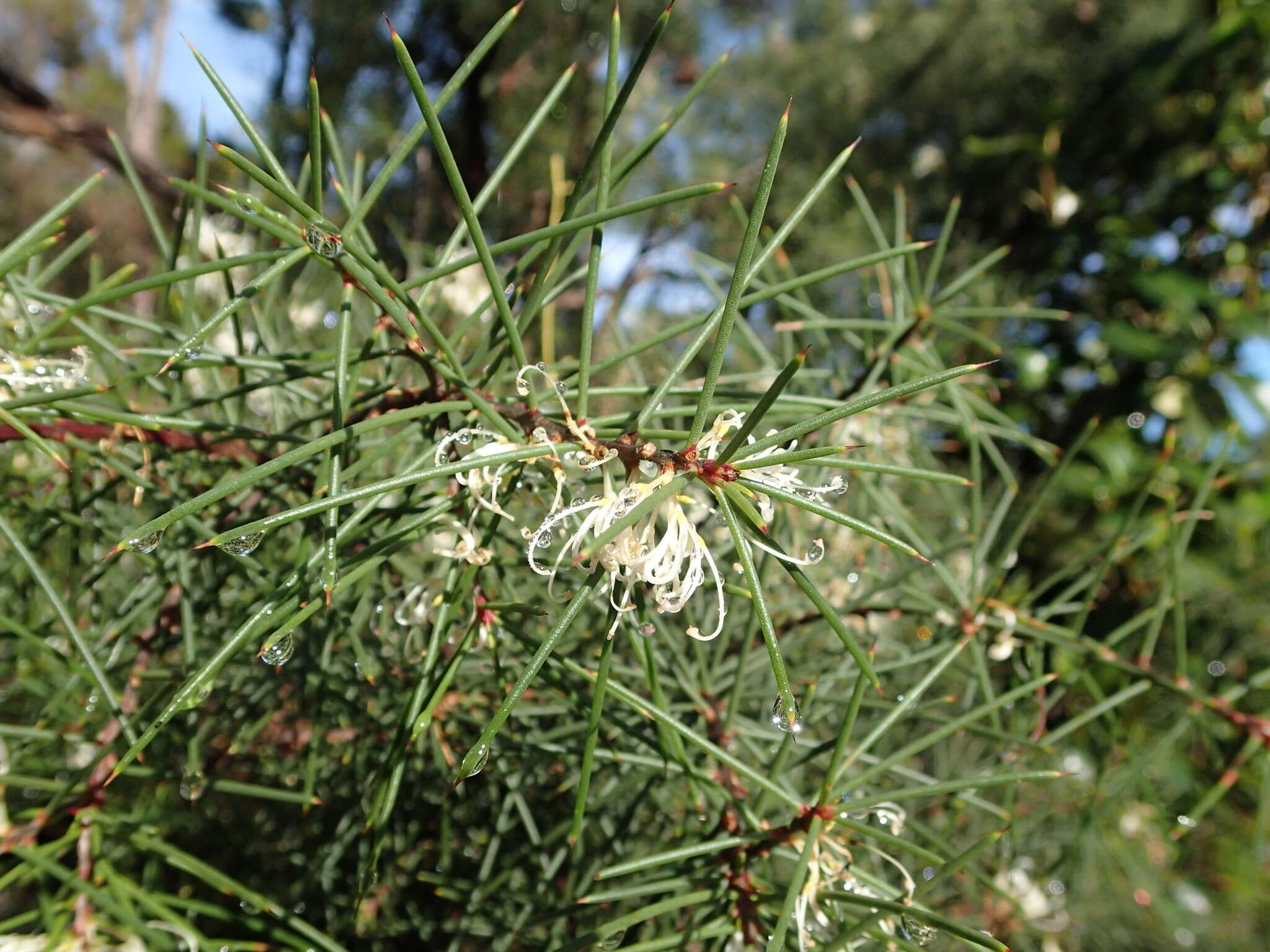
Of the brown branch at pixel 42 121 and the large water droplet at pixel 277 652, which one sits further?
the brown branch at pixel 42 121

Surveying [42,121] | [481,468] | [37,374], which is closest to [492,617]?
[481,468]

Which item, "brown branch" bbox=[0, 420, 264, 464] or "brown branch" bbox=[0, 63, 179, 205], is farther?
"brown branch" bbox=[0, 63, 179, 205]

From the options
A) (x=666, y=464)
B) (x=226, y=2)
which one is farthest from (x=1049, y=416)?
(x=226, y=2)

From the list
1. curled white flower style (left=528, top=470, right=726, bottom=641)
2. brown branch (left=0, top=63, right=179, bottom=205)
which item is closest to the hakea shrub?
curled white flower style (left=528, top=470, right=726, bottom=641)

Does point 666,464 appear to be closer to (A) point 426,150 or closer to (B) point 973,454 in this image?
(B) point 973,454

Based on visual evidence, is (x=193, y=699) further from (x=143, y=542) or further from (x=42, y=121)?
(x=42, y=121)

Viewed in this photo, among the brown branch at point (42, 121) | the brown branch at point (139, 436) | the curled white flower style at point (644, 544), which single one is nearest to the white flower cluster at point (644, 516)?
the curled white flower style at point (644, 544)

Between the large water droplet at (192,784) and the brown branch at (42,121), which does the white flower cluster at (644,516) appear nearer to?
the large water droplet at (192,784)

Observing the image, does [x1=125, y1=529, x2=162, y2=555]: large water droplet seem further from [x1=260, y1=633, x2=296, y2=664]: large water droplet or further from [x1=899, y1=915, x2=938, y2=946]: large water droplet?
[x1=899, y1=915, x2=938, y2=946]: large water droplet
